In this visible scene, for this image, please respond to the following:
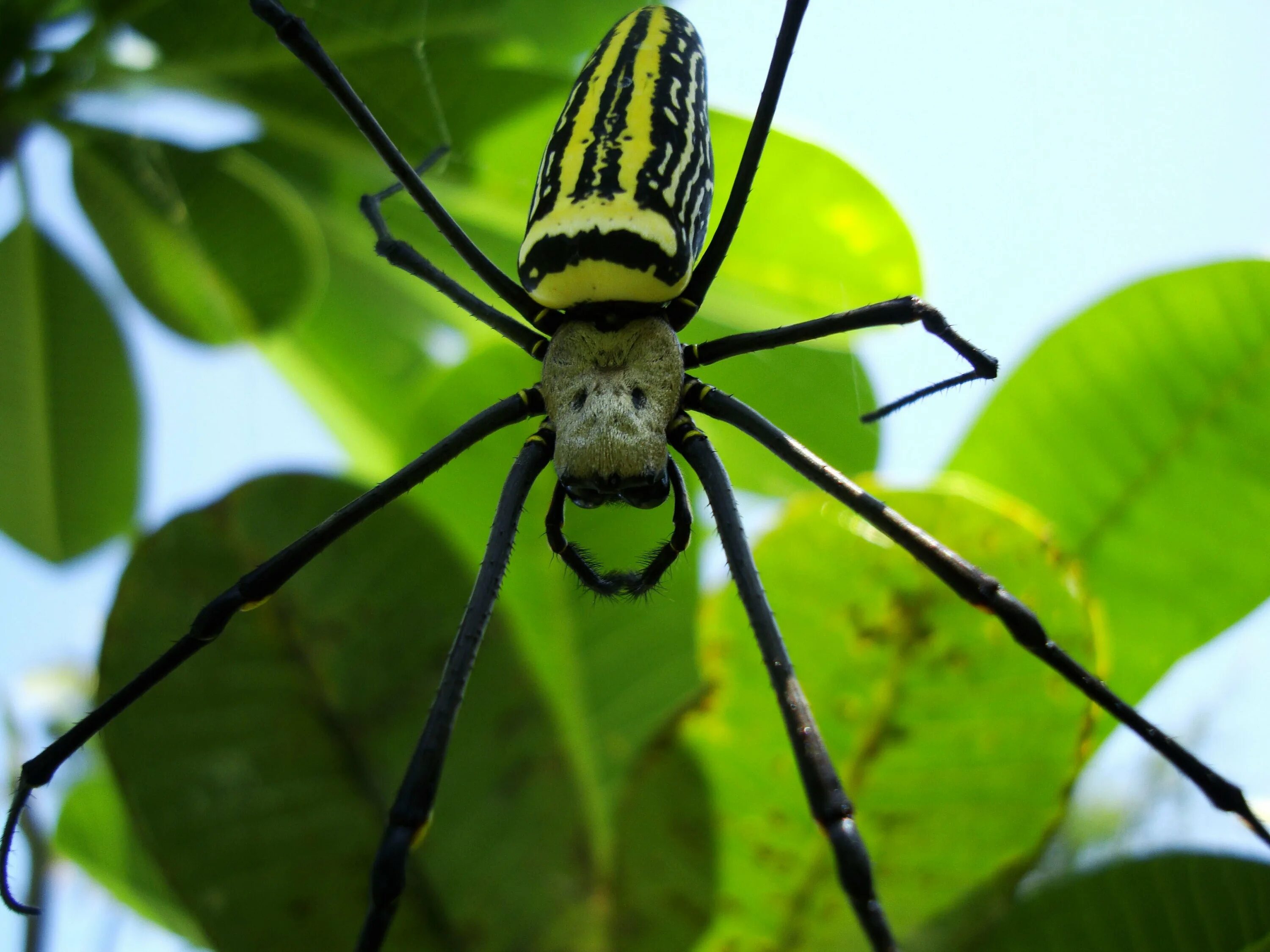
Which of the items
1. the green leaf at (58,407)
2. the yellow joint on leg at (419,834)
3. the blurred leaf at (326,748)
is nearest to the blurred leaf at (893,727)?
the blurred leaf at (326,748)

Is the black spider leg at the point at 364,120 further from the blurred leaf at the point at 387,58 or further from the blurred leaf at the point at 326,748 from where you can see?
the blurred leaf at the point at 326,748

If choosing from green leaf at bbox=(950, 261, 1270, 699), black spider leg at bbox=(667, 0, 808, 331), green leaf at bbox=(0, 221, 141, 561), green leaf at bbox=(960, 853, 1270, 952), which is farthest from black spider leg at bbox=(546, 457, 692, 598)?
green leaf at bbox=(0, 221, 141, 561)

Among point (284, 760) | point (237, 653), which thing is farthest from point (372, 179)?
point (284, 760)

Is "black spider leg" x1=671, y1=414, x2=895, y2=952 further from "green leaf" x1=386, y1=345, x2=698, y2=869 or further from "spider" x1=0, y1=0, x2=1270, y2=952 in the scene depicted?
"green leaf" x1=386, y1=345, x2=698, y2=869

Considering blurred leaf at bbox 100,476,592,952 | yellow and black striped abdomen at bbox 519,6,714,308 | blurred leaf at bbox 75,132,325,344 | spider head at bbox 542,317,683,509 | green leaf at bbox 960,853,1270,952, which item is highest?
blurred leaf at bbox 75,132,325,344

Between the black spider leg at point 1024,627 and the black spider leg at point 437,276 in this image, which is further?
the black spider leg at point 437,276

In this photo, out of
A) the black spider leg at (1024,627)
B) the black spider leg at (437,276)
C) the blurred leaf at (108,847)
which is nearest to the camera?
the black spider leg at (1024,627)

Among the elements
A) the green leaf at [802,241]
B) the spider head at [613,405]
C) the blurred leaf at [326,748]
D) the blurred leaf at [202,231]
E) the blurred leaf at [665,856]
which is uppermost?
the blurred leaf at [202,231]

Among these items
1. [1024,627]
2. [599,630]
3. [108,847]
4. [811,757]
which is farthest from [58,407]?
[1024,627]
